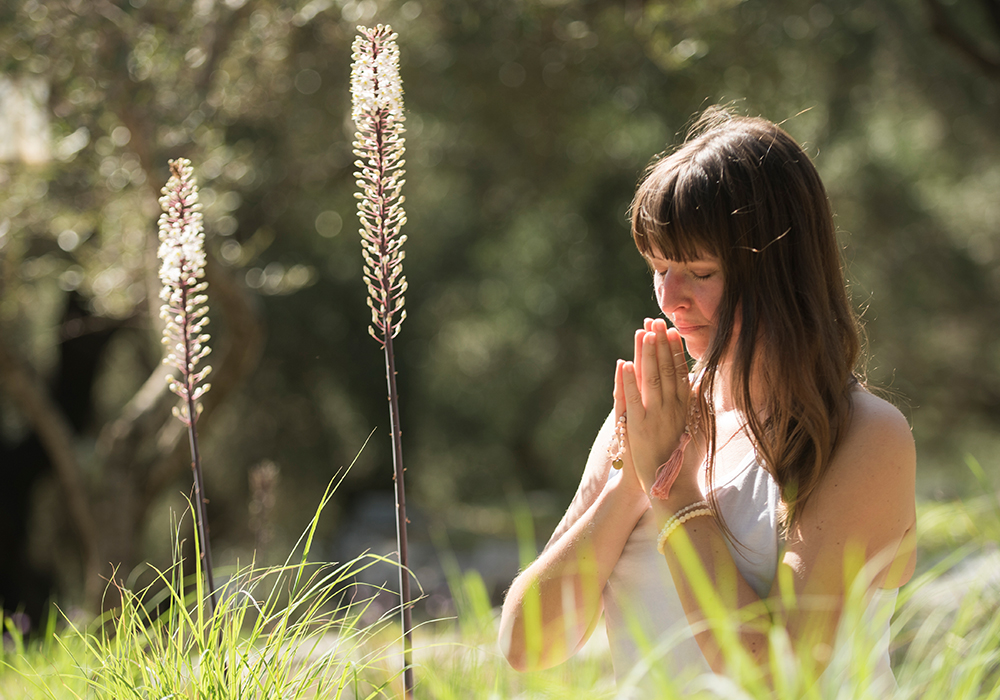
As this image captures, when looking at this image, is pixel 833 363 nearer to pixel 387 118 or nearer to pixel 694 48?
pixel 387 118

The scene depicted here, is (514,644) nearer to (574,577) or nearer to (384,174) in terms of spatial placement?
(574,577)

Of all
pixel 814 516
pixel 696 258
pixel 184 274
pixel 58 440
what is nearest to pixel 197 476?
pixel 184 274

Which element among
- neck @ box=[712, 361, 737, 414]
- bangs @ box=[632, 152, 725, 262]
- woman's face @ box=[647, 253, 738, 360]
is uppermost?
bangs @ box=[632, 152, 725, 262]

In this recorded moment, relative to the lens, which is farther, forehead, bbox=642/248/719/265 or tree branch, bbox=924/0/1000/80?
tree branch, bbox=924/0/1000/80

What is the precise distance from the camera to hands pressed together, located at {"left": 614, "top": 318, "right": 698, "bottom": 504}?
170 centimetres

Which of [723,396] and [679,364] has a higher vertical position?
[679,364]

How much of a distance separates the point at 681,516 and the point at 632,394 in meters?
0.26

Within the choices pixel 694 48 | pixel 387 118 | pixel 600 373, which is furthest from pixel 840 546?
pixel 600 373

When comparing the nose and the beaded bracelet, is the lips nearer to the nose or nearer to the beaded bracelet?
the nose

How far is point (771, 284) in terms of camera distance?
1.77 m

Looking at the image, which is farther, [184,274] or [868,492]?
[184,274]

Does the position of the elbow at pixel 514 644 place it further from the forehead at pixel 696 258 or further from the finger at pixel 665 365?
the forehead at pixel 696 258

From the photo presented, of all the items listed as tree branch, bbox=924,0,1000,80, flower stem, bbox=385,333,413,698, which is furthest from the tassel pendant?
tree branch, bbox=924,0,1000,80

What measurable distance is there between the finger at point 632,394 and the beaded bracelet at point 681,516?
200 millimetres
